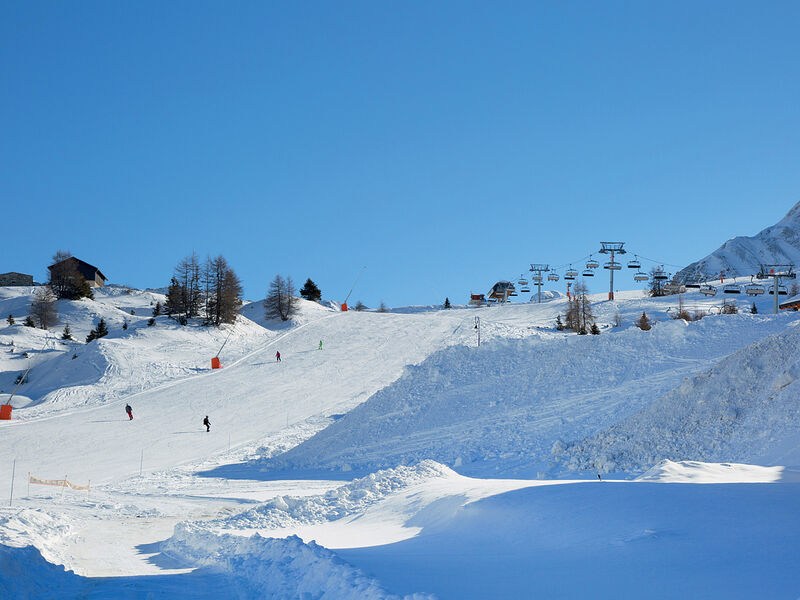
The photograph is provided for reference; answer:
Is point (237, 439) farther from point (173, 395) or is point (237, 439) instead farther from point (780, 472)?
point (780, 472)

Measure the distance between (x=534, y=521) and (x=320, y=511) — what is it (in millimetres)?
7047

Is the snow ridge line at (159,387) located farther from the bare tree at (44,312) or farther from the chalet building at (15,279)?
the chalet building at (15,279)

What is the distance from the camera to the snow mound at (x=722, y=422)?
674 inches

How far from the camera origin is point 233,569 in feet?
34.1

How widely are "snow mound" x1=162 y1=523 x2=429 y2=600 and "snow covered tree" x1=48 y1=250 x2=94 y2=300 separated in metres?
73.1

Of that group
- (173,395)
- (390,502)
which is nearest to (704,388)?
(390,502)

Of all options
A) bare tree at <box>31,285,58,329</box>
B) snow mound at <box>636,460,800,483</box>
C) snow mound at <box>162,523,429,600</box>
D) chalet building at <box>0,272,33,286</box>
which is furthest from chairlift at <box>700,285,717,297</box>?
chalet building at <box>0,272,33,286</box>

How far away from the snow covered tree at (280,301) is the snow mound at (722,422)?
5411 cm

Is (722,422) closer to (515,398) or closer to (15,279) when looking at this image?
(515,398)

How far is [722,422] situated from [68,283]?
7667 cm

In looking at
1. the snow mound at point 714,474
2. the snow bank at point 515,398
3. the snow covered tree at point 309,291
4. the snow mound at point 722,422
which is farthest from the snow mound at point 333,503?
the snow covered tree at point 309,291

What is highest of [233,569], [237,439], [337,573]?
[337,573]

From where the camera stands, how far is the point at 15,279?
107 m

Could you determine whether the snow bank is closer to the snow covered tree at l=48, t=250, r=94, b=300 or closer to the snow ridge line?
the snow ridge line
